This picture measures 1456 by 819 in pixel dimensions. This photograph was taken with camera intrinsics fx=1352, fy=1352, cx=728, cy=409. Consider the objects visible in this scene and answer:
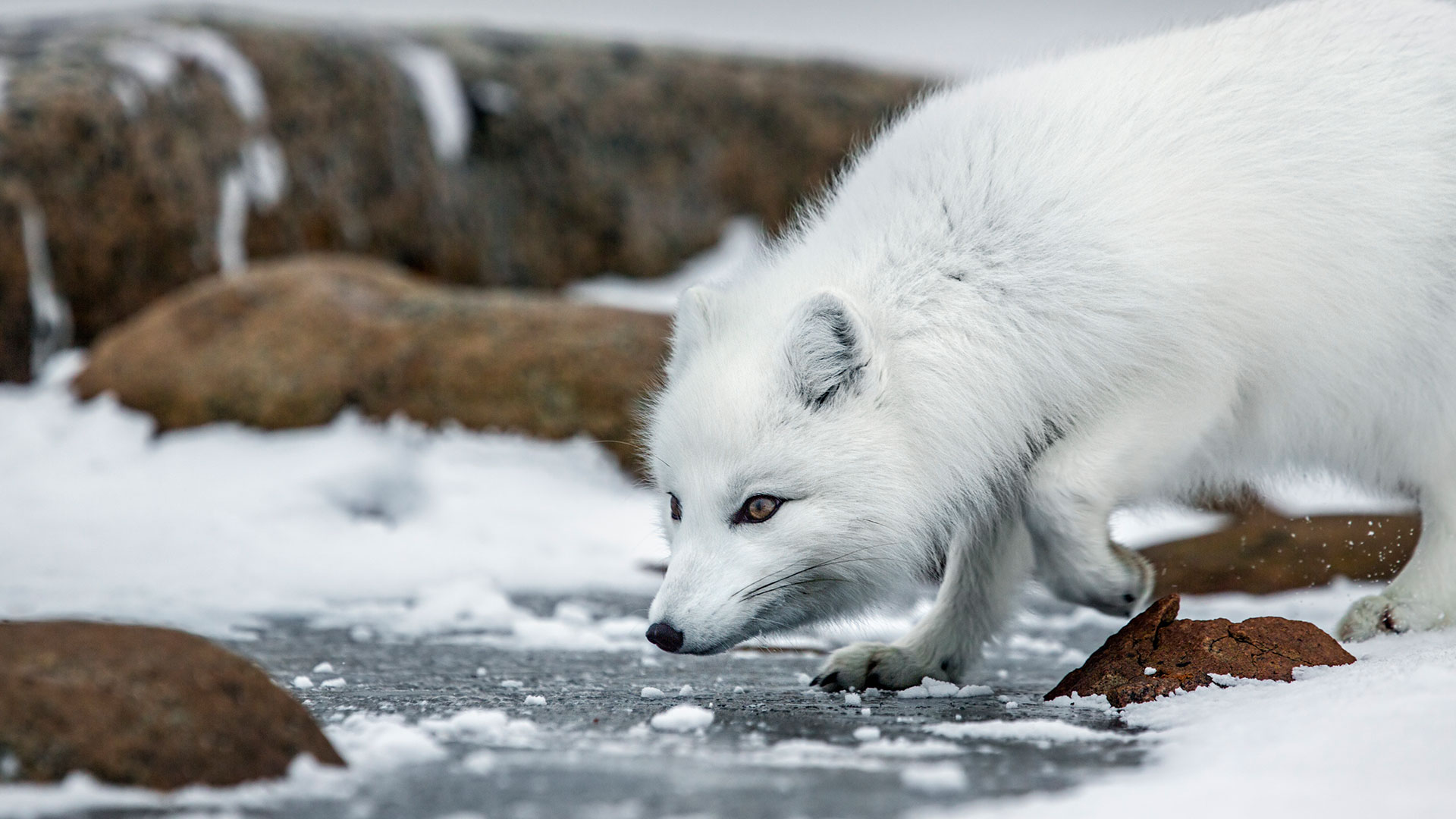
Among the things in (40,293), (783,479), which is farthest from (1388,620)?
(40,293)

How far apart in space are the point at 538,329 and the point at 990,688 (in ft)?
13.7

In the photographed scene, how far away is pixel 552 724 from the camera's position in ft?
9.75

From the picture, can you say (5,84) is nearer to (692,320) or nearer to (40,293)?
(40,293)

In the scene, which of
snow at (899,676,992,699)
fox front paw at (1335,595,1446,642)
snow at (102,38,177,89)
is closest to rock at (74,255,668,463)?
snow at (102,38,177,89)

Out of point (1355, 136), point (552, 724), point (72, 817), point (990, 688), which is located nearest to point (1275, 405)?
point (1355, 136)

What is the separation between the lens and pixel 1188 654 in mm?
3223

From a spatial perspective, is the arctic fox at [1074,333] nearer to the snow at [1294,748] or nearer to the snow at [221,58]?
the snow at [1294,748]

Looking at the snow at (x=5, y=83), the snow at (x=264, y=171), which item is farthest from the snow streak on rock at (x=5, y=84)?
the snow at (x=264, y=171)

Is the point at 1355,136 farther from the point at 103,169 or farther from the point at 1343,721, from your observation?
the point at 103,169

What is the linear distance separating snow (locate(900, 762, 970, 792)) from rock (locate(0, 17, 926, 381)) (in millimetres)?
7457

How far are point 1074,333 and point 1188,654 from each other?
821mm

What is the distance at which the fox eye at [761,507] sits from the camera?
3291 mm

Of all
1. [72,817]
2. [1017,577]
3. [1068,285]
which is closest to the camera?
[72,817]

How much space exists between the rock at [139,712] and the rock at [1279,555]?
4.44 metres
